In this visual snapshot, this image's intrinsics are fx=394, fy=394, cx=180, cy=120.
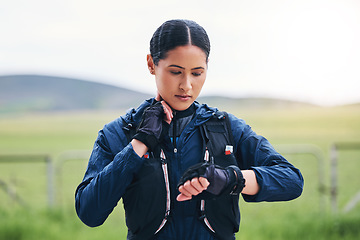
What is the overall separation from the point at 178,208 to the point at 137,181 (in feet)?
0.71

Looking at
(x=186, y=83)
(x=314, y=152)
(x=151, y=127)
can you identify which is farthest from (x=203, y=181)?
(x=314, y=152)

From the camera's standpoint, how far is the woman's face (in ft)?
5.56

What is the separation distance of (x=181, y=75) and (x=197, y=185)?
489 millimetres

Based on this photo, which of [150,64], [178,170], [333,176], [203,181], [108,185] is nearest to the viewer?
→ [203,181]

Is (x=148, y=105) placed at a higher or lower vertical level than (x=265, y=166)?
higher

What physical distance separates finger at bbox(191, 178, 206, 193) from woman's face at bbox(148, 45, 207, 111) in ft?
1.31

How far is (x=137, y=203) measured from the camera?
1.74 m

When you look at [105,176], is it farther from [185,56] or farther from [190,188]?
[185,56]

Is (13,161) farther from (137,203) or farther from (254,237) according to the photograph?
(137,203)

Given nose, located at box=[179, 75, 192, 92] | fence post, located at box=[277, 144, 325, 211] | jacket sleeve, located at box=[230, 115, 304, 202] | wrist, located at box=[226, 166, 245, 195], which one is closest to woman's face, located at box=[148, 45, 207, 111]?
nose, located at box=[179, 75, 192, 92]

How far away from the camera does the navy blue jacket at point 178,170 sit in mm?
1644

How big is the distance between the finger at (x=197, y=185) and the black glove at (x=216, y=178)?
17 mm

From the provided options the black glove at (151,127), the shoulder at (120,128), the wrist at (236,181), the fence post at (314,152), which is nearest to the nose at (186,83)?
the black glove at (151,127)

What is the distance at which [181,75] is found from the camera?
5.64 ft
